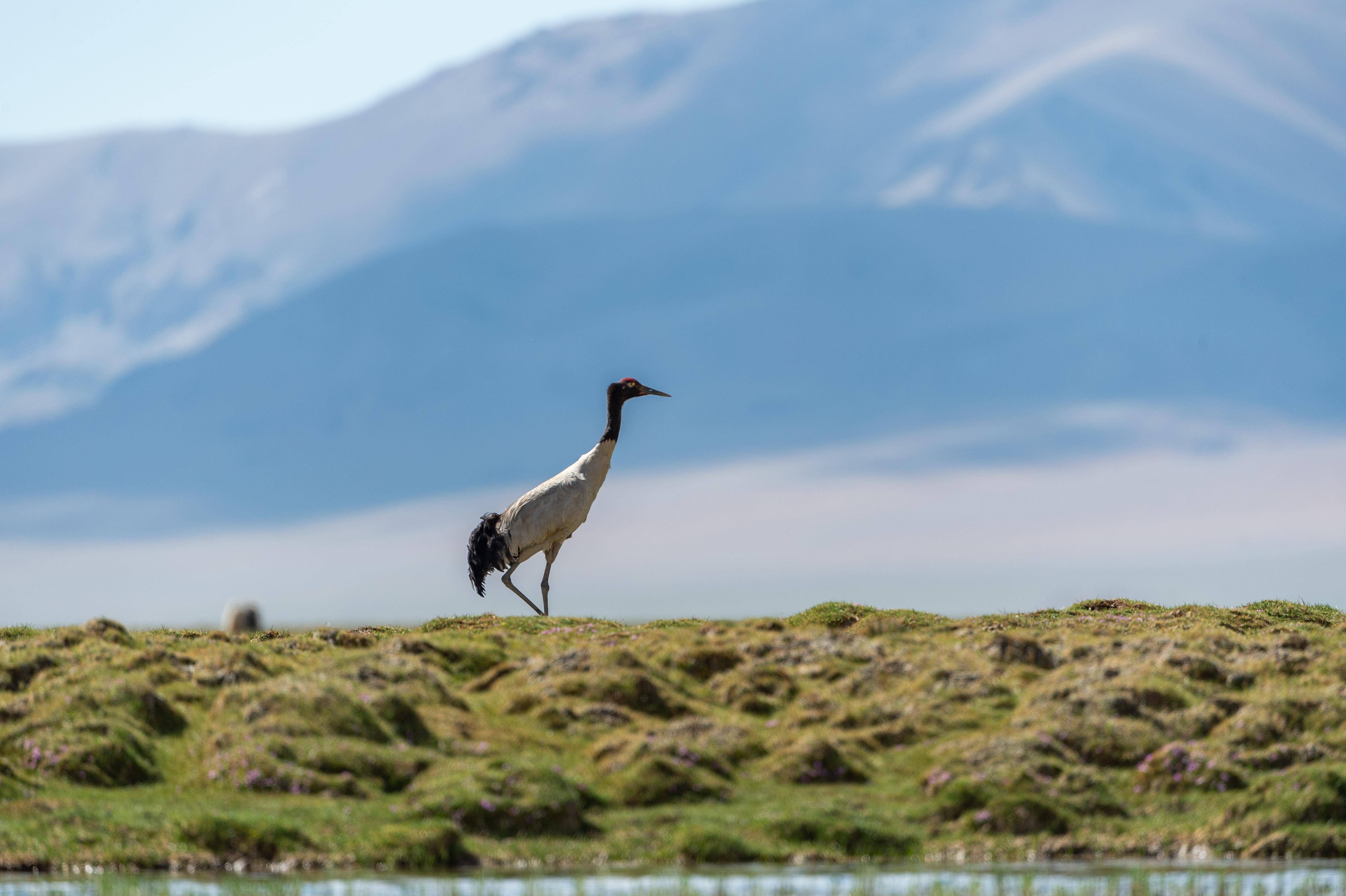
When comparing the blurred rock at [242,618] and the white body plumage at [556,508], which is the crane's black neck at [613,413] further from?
the blurred rock at [242,618]

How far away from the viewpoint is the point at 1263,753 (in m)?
20.9

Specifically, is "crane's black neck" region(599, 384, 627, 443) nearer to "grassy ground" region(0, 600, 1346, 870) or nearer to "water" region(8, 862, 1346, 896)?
"grassy ground" region(0, 600, 1346, 870)

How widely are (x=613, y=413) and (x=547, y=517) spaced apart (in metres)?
3.40

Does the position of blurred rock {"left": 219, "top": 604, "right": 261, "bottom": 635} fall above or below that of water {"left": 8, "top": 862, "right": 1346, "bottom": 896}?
above

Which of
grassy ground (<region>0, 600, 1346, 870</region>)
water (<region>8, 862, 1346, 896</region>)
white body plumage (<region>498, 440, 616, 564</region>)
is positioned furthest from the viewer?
white body plumage (<region>498, 440, 616, 564</region>)

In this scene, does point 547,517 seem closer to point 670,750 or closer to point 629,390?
point 629,390

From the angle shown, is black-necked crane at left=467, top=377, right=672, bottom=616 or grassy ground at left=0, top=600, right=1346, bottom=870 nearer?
grassy ground at left=0, top=600, right=1346, bottom=870

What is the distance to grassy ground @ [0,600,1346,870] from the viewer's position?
1872 cm

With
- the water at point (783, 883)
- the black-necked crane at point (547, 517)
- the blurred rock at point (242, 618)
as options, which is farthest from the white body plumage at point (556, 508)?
the water at point (783, 883)

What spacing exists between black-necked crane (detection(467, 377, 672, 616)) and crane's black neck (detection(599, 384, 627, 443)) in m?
0.01

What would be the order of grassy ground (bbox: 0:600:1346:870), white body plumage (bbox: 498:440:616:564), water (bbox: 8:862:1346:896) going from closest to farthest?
water (bbox: 8:862:1346:896), grassy ground (bbox: 0:600:1346:870), white body plumage (bbox: 498:440:616:564)

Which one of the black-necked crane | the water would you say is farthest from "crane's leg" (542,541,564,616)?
the water

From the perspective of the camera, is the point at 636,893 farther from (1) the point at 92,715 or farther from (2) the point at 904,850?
(1) the point at 92,715

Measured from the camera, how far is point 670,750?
21312 millimetres
